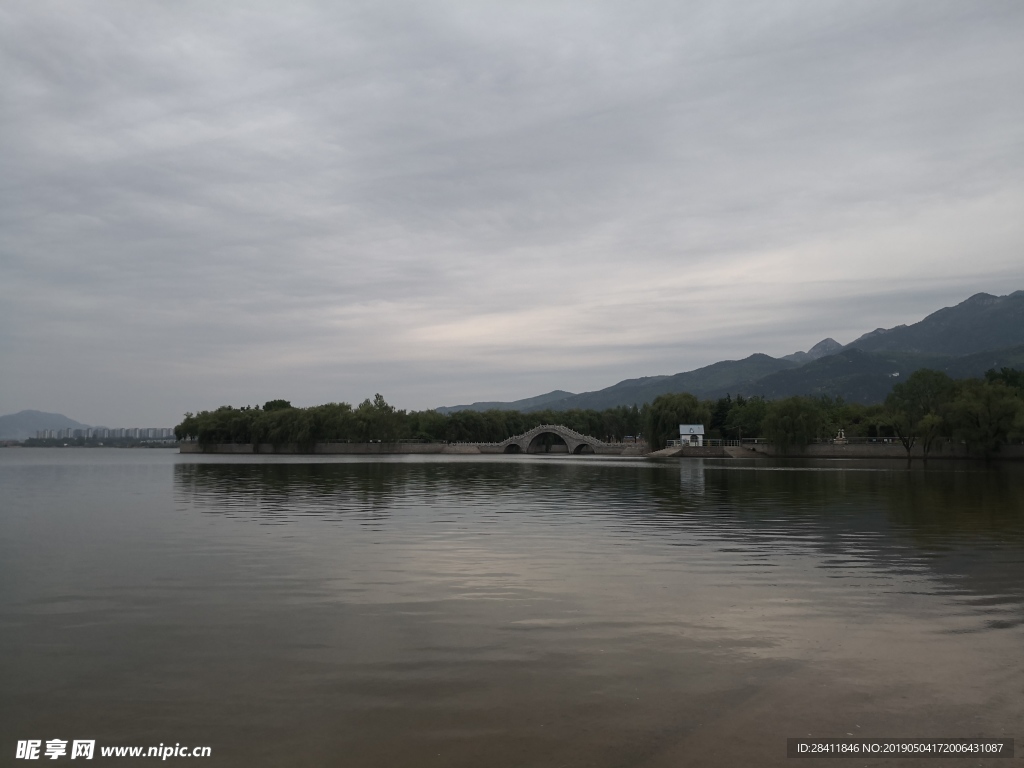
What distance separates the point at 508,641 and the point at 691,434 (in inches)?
4814

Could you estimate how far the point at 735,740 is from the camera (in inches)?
278

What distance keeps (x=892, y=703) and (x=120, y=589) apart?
42.1ft

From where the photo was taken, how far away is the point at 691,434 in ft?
424

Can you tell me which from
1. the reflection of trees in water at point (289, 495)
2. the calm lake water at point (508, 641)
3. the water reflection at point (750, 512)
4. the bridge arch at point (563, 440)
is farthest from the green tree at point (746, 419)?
the calm lake water at point (508, 641)

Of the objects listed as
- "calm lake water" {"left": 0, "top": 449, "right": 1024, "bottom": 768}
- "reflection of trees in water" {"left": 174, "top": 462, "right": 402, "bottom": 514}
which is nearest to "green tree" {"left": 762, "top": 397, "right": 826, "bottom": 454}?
"reflection of trees in water" {"left": 174, "top": 462, "right": 402, "bottom": 514}

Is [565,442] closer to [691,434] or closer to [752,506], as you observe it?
[691,434]

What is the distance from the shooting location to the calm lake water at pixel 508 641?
289 inches

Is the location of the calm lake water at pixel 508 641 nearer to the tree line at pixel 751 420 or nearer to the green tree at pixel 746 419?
the tree line at pixel 751 420

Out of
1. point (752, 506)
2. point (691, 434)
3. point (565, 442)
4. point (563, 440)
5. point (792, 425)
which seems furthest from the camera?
point (563, 440)

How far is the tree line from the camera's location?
87312mm

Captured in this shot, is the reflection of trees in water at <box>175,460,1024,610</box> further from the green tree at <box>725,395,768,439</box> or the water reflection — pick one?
the green tree at <box>725,395,768,439</box>

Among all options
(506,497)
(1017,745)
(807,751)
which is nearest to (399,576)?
(807,751)

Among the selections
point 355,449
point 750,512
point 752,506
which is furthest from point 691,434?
point 750,512

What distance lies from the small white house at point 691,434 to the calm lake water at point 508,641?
106045 millimetres
